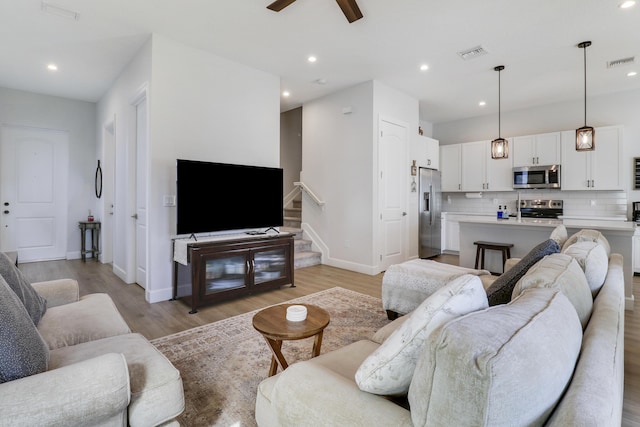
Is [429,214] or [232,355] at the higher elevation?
[429,214]

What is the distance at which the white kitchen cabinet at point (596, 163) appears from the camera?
17.2 feet

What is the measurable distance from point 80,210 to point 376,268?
5.74 meters

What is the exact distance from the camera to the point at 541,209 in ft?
19.9

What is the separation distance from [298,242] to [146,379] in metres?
4.53

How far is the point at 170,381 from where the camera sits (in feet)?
4.17

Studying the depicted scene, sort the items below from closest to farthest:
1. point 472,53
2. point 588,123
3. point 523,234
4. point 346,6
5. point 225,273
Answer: point 346,6 → point 225,273 → point 472,53 → point 523,234 → point 588,123

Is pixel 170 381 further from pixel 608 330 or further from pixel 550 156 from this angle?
pixel 550 156

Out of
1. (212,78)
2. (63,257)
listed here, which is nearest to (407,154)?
(212,78)

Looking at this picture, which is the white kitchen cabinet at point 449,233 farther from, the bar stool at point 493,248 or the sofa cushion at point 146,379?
the sofa cushion at point 146,379

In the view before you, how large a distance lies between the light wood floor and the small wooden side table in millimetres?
334

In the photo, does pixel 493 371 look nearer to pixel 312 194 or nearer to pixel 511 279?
pixel 511 279

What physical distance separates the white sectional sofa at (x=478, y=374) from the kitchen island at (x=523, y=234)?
322 cm

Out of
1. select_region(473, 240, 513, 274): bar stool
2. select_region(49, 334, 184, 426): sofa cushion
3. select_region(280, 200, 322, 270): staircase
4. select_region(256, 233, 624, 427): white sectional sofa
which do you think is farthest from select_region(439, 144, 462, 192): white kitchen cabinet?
select_region(49, 334, 184, 426): sofa cushion

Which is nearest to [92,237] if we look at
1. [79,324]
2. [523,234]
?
[79,324]
